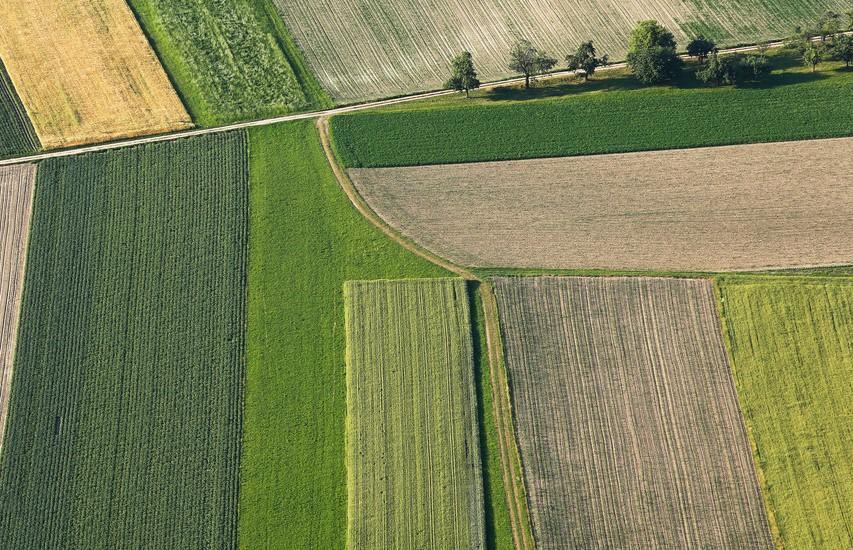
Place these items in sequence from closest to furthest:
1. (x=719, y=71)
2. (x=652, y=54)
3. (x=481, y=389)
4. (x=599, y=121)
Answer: (x=481, y=389), (x=599, y=121), (x=719, y=71), (x=652, y=54)

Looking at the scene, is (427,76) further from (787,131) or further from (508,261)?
(787,131)

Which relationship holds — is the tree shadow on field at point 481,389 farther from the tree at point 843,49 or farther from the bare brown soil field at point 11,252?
the tree at point 843,49

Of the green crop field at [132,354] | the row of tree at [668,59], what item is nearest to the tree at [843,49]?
the row of tree at [668,59]

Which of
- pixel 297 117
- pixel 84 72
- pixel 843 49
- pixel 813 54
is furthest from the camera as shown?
pixel 84 72

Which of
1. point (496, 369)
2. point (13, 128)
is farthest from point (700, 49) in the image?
point (13, 128)

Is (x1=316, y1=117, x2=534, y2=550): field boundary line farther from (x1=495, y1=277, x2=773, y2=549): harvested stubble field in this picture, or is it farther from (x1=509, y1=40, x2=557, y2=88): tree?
(x1=509, y1=40, x2=557, y2=88): tree

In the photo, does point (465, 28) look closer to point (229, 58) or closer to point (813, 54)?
point (229, 58)

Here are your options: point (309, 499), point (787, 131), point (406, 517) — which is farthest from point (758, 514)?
point (787, 131)

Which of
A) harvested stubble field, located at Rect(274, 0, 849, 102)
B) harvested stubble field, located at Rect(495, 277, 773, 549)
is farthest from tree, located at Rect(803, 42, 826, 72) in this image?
harvested stubble field, located at Rect(495, 277, 773, 549)
